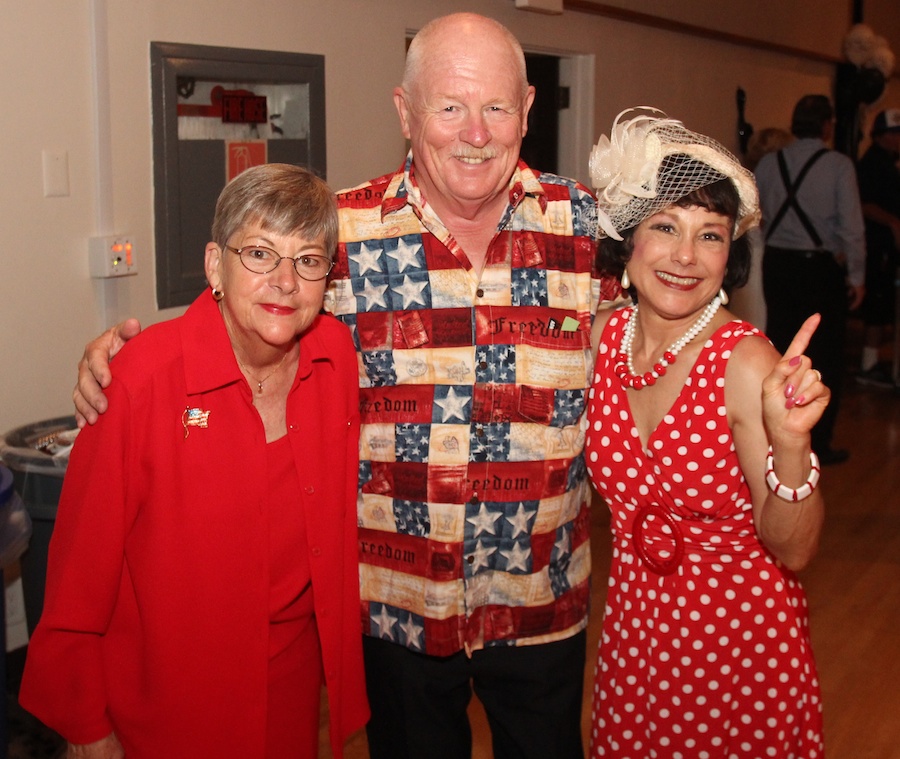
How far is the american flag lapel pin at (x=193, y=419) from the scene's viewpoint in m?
1.75

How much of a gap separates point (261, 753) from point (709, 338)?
1.16 metres

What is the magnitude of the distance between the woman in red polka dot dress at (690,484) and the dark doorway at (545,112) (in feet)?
13.7

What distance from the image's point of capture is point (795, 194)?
235 inches

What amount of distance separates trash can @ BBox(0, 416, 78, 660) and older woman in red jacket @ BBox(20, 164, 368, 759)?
1.24 metres

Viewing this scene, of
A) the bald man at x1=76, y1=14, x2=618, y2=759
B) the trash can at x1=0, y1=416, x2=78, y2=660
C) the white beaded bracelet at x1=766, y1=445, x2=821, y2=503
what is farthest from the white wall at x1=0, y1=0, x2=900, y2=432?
the white beaded bracelet at x1=766, y1=445, x2=821, y2=503

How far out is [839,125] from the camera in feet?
35.3

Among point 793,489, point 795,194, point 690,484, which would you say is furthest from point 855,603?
point 793,489

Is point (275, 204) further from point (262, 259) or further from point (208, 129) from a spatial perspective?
point (208, 129)

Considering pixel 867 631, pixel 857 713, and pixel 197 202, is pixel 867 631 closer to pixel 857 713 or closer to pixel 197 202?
pixel 857 713

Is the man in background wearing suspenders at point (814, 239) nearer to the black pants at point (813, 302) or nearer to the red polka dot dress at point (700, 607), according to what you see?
the black pants at point (813, 302)

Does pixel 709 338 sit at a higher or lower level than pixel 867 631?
higher

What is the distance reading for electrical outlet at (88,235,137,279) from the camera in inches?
137

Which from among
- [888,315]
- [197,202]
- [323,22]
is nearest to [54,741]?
[197,202]

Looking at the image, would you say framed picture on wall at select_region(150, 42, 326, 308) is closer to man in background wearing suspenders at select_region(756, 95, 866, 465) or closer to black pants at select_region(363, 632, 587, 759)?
black pants at select_region(363, 632, 587, 759)
